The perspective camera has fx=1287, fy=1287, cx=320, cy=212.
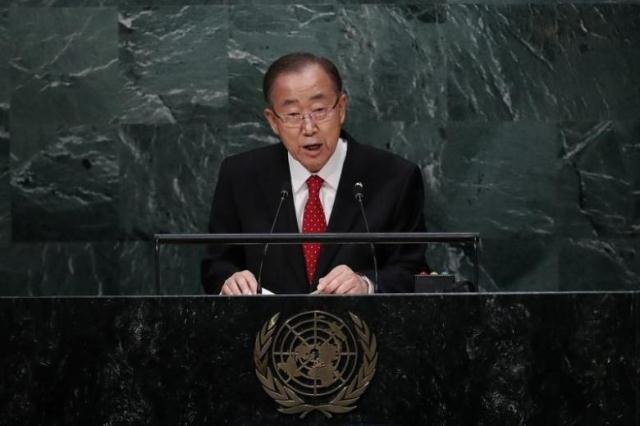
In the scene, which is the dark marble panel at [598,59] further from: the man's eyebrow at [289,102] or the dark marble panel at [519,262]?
the man's eyebrow at [289,102]

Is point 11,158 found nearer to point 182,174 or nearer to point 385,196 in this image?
point 182,174

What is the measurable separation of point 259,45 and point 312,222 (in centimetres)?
153

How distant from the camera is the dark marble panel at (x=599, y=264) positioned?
609 cm

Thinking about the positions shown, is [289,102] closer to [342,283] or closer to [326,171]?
[326,171]

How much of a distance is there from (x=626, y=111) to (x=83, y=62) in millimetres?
2579

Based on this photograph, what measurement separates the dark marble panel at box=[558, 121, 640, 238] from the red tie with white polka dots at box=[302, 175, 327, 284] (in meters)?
1.70

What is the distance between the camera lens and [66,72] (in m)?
6.04

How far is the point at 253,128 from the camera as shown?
6.04 m

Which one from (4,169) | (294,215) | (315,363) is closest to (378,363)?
(315,363)

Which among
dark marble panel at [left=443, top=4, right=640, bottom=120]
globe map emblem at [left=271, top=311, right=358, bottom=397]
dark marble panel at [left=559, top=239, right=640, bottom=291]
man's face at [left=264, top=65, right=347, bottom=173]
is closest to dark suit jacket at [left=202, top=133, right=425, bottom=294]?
man's face at [left=264, top=65, right=347, bottom=173]

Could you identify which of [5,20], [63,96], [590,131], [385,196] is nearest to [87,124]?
[63,96]

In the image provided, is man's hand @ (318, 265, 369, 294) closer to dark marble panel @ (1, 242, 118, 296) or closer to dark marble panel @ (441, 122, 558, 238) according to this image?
dark marble panel @ (441, 122, 558, 238)

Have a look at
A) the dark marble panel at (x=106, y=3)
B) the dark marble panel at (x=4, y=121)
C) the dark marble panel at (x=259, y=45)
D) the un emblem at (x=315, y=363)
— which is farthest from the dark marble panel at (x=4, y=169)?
the un emblem at (x=315, y=363)

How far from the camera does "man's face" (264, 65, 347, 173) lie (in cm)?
485
